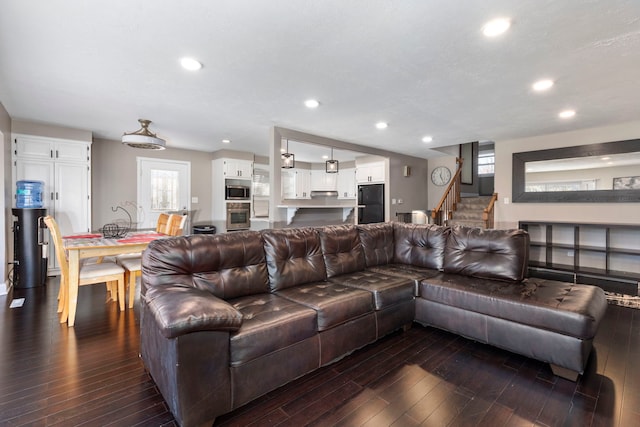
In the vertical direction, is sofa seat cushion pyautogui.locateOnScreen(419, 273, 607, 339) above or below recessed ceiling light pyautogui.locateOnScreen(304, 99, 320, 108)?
below

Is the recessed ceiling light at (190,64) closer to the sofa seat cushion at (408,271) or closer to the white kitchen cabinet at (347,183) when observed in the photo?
the sofa seat cushion at (408,271)

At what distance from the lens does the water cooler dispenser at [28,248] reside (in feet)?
13.5

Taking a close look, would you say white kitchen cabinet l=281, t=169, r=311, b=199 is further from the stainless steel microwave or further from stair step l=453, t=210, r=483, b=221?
Result: stair step l=453, t=210, r=483, b=221

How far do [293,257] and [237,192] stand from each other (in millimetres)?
4885

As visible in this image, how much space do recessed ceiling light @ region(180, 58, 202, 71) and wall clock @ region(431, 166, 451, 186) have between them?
6931 millimetres

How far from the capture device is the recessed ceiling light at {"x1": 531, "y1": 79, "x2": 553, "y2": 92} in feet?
10.1

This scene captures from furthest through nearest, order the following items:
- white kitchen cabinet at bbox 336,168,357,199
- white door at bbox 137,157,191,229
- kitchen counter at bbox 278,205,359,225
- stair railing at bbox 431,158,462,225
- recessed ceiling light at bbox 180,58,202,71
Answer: white kitchen cabinet at bbox 336,168,357,199, stair railing at bbox 431,158,462,225, white door at bbox 137,157,191,229, kitchen counter at bbox 278,205,359,225, recessed ceiling light at bbox 180,58,202,71

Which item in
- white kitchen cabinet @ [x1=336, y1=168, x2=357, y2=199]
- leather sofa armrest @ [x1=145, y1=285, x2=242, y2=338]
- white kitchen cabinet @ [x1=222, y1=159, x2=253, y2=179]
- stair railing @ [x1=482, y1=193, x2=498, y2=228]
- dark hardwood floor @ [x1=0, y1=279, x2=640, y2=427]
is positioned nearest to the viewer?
leather sofa armrest @ [x1=145, y1=285, x2=242, y2=338]

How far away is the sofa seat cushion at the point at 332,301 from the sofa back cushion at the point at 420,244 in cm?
124

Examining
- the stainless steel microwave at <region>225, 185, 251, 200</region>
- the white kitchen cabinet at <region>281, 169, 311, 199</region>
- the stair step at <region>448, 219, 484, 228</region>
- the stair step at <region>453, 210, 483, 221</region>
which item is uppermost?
the white kitchen cabinet at <region>281, 169, 311, 199</region>

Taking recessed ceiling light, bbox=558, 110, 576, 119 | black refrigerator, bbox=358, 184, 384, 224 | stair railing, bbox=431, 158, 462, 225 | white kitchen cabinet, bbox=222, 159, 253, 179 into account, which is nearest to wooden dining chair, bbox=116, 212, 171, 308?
white kitchen cabinet, bbox=222, 159, 253, 179

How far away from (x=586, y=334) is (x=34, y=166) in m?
7.03

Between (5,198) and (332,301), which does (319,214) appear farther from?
(5,198)

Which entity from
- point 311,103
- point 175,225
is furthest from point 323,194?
point 311,103
